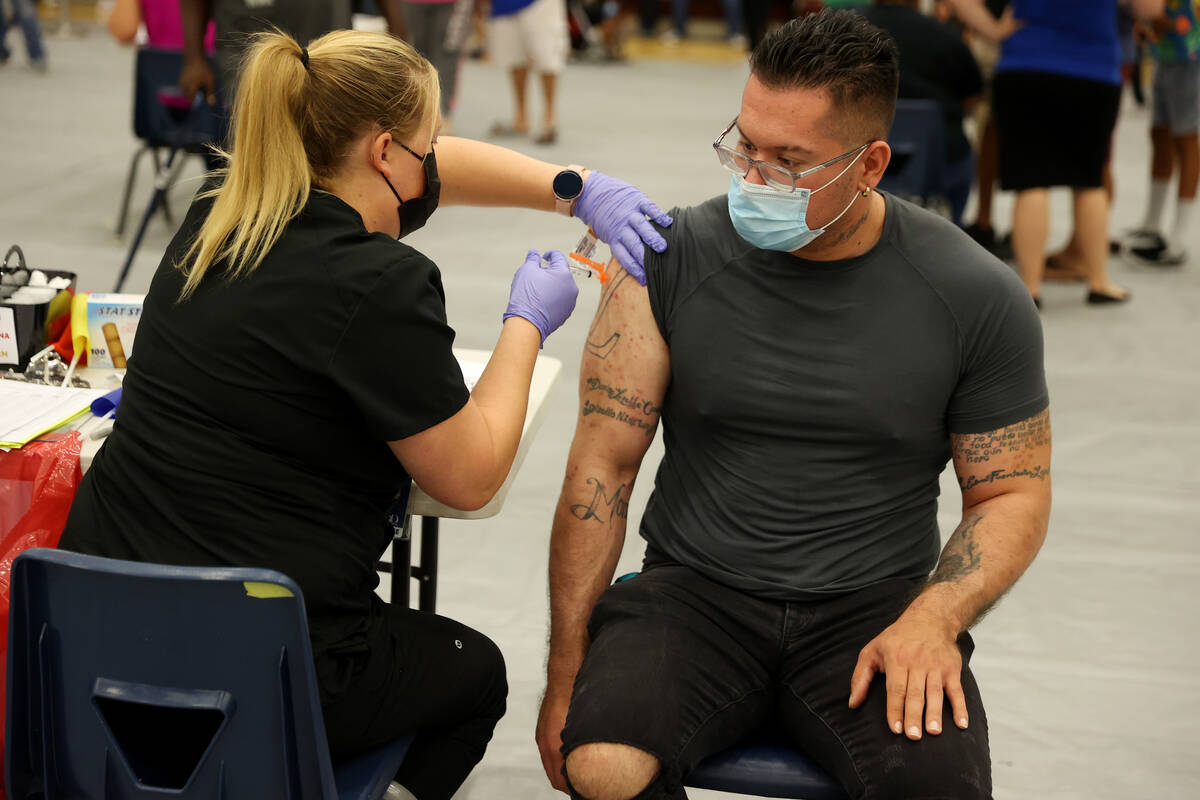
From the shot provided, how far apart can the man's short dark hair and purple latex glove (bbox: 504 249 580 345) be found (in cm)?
39

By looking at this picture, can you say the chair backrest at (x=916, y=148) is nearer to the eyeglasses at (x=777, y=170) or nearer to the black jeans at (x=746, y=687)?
the eyeglasses at (x=777, y=170)

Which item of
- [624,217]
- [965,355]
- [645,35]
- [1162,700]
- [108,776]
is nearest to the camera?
[108,776]


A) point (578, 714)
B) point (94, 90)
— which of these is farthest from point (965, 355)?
point (94, 90)

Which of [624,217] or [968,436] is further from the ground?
[624,217]

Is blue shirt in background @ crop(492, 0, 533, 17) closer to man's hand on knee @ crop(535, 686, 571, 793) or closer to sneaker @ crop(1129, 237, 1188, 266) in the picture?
sneaker @ crop(1129, 237, 1188, 266)

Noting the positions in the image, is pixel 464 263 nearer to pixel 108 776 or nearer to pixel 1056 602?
pixel 1056 602

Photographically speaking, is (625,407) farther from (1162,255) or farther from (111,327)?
(1162,255)

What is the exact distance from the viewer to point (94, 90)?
830cm

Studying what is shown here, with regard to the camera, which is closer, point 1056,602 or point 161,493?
point 161,493

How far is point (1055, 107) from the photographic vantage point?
432 cm

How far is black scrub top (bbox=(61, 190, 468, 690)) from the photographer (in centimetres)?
133

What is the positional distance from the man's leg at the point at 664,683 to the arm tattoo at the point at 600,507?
10 centimetres

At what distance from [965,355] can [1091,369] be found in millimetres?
2780

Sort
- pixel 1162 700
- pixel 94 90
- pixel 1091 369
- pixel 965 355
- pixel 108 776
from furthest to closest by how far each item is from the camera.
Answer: pixel 94 90, pixel 1091 369, pixel 1162 700, pixel 965 355, pixel 108 776
